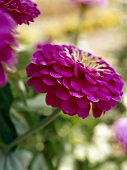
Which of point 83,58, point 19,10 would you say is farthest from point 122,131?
point 19,10

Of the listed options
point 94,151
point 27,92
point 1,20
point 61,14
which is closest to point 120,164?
point 94,151

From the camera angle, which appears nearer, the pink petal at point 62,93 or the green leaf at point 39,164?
the pink petal at point 62,93

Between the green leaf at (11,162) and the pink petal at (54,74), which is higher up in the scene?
the pink petal at (54,74)

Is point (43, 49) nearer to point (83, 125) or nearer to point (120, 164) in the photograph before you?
point (83, 125)

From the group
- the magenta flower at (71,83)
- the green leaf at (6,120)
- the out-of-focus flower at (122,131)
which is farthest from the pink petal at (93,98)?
A: the out-of-focus flower at (122,131)

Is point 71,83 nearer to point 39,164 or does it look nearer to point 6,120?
point 6,120

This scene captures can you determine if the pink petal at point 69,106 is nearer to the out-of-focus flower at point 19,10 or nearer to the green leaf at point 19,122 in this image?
the out-of-focus flower at point 19,10
